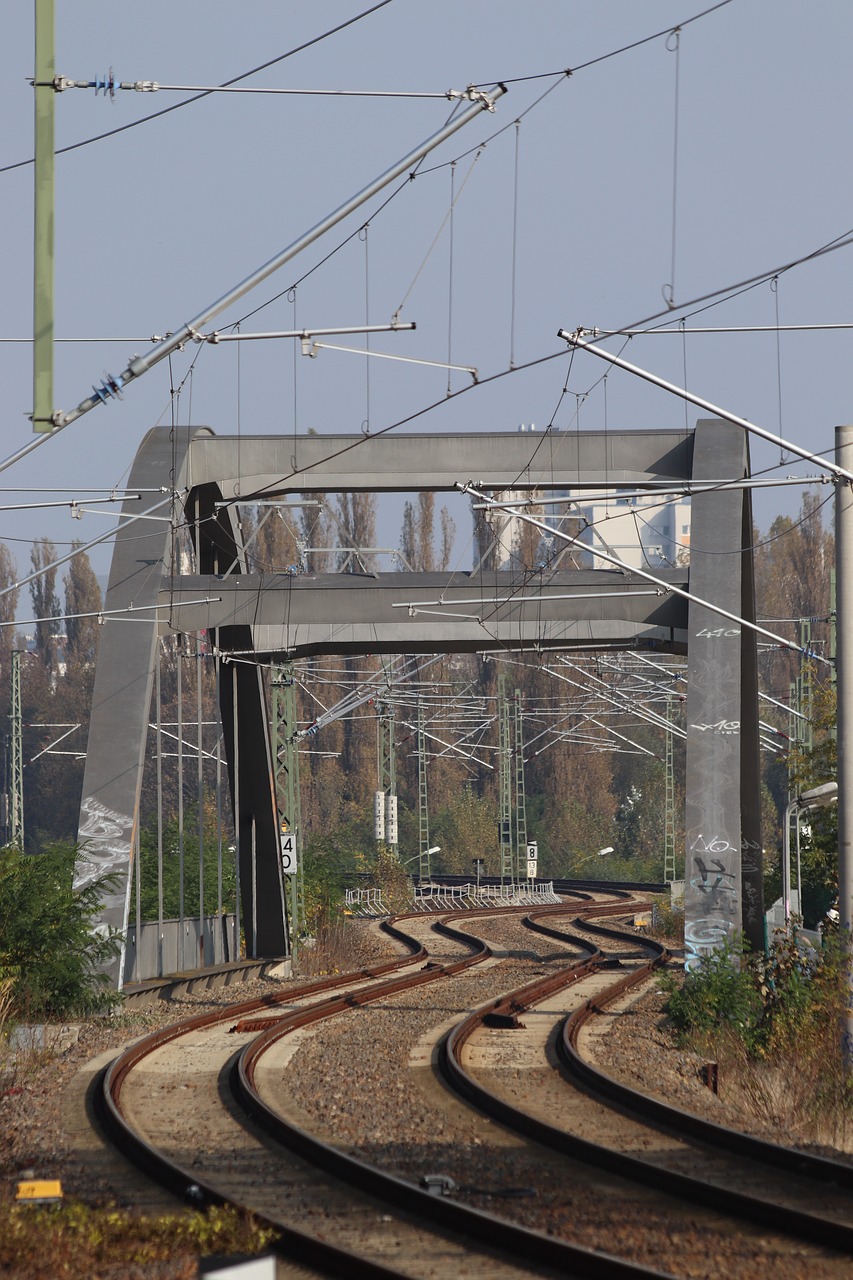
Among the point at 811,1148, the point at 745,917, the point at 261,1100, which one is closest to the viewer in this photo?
the point at 811,1148

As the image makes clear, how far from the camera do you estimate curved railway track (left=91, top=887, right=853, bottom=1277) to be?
28.8 ft

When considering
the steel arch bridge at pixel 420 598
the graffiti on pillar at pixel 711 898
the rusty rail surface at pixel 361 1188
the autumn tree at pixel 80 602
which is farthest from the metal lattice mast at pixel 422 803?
the rusty rail surface at pixel 361 1188

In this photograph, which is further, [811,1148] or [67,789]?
[67,789]

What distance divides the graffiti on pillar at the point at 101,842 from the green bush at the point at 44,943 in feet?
6.46

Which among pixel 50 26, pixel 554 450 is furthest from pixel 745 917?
pixel 50 26

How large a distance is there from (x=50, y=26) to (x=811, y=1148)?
1089 cm

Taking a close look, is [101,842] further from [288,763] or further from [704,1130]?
[704,1130]

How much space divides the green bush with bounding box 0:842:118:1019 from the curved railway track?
1.64m

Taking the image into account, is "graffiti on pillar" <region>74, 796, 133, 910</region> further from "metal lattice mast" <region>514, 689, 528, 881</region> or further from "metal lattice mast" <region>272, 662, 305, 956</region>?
"metal lattice mast" <region>514, 689, 528, 881</region>

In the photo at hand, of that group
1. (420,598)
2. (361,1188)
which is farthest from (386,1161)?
(420,598)

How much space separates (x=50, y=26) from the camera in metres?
11.6

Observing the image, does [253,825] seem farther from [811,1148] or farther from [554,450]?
[811,1148]

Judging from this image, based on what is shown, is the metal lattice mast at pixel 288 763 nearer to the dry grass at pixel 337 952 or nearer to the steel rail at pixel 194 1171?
the dry grass at pixel 337 952

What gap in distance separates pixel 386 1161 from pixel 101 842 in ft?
43.2
